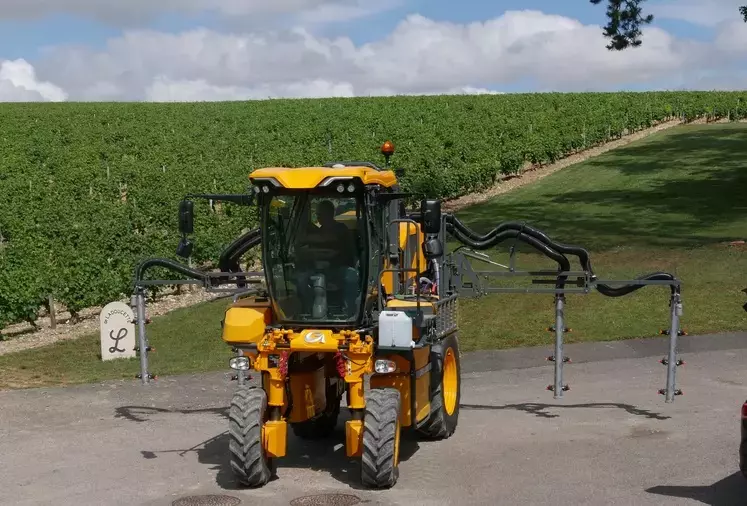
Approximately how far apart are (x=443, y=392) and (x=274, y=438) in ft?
8.99

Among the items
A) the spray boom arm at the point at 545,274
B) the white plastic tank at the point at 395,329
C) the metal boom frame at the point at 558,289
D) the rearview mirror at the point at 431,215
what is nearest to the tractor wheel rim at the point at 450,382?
the spray boom arm at the point at 545,274

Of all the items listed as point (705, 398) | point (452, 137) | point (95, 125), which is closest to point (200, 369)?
point (705, 398)

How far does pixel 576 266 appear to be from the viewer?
24.8 m

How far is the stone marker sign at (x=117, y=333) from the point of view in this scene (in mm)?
18719

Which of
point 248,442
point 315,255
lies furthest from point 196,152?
point 248,442

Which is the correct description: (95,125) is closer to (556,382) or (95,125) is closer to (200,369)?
(200,369)

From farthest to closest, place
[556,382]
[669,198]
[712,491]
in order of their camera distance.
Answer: [669,198] < [556,382] < [712,491]

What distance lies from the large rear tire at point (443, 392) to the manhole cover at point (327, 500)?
2.28 metres

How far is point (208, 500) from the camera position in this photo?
396 inches

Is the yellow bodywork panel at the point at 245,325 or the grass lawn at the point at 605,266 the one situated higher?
the yellow bodywork panel at the point at 245,325

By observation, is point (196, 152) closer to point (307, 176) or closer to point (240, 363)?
point (240, 363)

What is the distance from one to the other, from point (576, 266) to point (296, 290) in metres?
14.9

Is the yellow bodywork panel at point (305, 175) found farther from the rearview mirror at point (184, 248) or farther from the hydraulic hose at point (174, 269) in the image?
the hydraulic hose at point (174, 269)

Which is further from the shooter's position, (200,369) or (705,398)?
(200,369)
